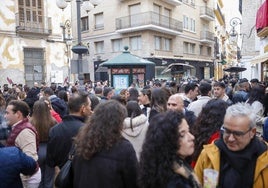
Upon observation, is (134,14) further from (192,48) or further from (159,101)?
(159,101)

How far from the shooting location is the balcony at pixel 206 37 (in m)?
39.3

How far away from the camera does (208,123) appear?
3.23 meters

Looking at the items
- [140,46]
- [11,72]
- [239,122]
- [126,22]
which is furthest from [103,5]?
[239,122]

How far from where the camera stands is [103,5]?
32594 mm

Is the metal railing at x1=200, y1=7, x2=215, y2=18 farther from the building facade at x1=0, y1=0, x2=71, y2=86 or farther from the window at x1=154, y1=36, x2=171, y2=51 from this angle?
the building facade at x1=0, y1=0, x2=71, y2=86

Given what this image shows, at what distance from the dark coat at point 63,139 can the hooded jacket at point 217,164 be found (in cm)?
172

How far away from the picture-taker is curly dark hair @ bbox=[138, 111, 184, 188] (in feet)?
7.07

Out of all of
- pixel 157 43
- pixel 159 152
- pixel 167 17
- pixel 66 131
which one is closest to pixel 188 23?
pixel 167 17

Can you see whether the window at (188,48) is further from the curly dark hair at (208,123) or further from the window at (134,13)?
the curly dark hair at (208,123)

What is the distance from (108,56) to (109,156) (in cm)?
2976

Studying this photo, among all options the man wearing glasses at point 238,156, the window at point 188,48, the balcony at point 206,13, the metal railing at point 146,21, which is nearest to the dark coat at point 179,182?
the man wearing glasses at point 238,156

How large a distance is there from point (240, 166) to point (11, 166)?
199 centimetres

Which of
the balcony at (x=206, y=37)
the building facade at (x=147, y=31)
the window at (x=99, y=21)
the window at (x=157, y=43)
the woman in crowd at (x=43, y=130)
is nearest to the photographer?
the woman in crowd at (x=43, y=130)

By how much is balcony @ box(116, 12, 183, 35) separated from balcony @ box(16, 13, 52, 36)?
8.41 meters
